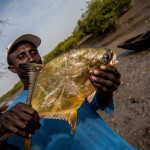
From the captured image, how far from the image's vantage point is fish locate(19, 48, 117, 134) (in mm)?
1582

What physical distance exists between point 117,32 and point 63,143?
55.2 feet

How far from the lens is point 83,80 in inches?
62.9

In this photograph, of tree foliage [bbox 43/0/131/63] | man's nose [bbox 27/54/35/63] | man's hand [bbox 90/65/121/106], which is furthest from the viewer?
tree foliage [bbox 43/0/131/63]

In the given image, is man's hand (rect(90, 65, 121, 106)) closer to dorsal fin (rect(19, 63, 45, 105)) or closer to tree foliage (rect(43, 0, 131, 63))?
dorsal fin (rect(19, 63, 45, 105))

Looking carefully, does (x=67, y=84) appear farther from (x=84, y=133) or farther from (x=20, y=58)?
(x=20, y=58)

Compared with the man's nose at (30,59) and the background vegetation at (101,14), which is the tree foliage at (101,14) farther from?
the man's nose at (30,59)

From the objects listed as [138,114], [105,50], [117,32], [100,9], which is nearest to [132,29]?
[117,32]

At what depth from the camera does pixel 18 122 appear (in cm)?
127

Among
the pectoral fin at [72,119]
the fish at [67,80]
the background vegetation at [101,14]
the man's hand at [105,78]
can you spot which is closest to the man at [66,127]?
the man's hand at [105,78]

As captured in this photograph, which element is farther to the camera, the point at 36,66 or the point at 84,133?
the point at 84,133

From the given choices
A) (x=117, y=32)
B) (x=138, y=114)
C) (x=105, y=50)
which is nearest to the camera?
(x=105, y=50)

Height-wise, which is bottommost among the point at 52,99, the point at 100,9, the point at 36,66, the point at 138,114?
the point at 138,114

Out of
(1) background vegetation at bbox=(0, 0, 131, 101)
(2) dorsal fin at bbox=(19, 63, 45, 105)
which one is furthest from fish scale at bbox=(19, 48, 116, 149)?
(1) background vegetation at bbox=(0, 0, 131, 101)

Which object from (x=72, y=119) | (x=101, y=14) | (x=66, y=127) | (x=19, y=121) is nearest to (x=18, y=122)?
(x=19, y=121)
